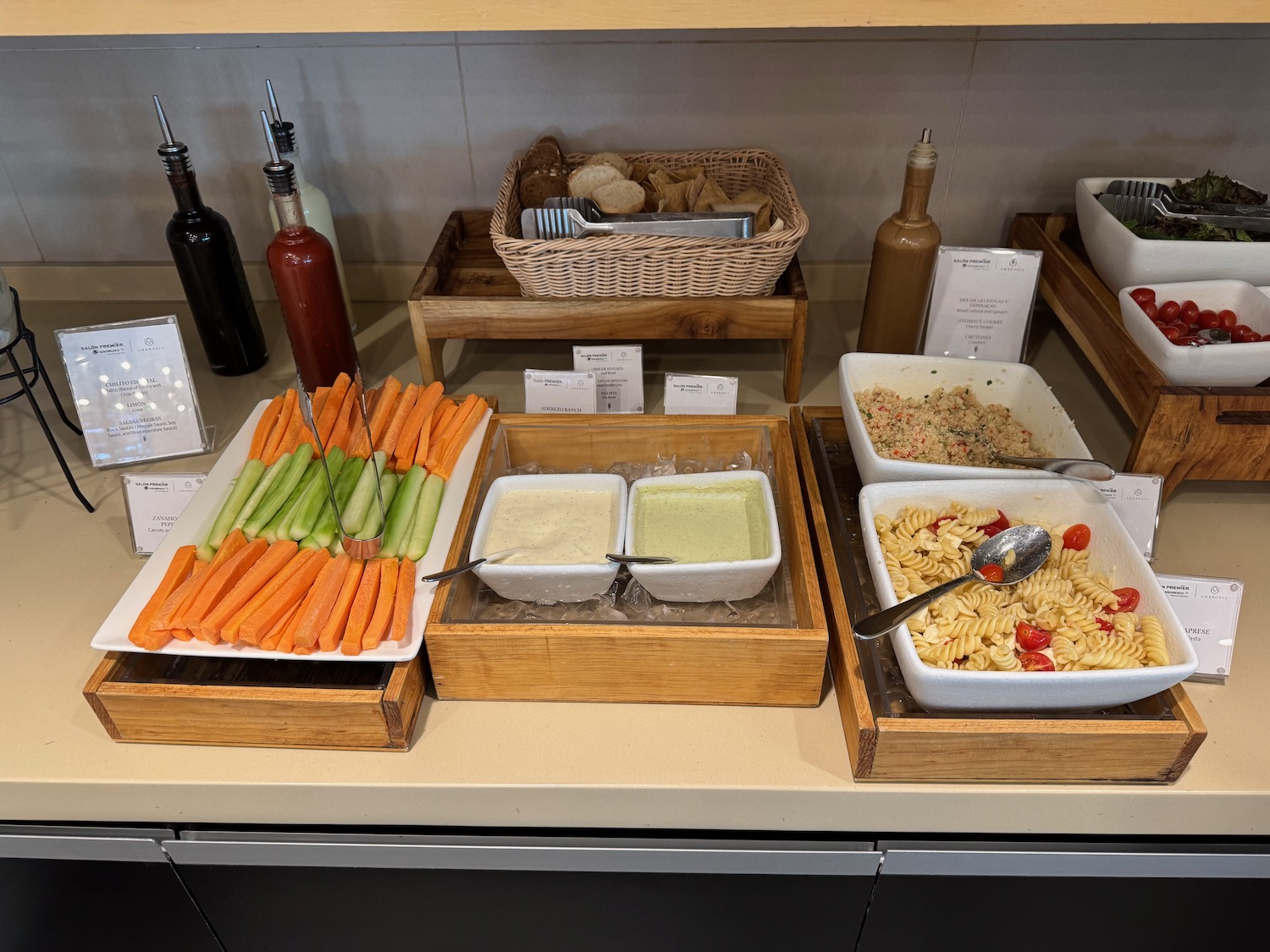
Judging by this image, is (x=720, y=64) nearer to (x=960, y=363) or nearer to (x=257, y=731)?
(x=960, y=363)

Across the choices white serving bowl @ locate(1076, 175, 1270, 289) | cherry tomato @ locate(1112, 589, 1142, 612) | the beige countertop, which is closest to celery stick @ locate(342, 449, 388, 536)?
the beige countertop

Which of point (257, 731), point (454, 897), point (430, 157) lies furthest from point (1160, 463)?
point (430, 157)

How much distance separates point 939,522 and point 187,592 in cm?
86

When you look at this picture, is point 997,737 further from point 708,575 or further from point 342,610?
point 342,610

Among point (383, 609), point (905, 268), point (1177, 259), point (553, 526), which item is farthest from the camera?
point (905, 268)

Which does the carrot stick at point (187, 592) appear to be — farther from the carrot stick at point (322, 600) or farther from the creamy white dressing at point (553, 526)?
the creamy white dressing at point (553, 526)

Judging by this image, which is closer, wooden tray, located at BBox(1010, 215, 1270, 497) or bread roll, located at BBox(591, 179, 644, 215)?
wooden tray, located at BBox(1010, 215, 1270, 497)

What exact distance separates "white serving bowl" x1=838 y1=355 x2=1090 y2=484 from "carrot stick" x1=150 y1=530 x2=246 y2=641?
0.78m

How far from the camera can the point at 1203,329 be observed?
45.8 inches

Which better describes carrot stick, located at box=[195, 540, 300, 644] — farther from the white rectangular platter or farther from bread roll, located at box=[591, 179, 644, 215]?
bread roll, located at box=[591, 179, 644, 215]

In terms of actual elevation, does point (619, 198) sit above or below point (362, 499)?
above

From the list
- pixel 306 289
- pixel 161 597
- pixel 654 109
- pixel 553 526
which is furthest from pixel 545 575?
pixel 654 109

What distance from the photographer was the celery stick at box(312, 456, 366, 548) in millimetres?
1049

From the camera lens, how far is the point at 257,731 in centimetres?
92
